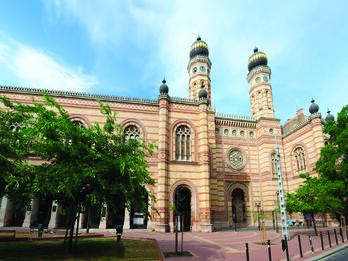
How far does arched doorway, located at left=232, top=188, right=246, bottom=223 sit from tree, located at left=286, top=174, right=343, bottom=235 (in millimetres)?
9763

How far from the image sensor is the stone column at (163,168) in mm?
20219

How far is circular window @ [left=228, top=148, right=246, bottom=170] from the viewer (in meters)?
27.3

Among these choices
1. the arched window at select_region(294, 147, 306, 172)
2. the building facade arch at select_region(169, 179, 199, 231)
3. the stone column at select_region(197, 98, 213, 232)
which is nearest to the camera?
the stone column at select_region(197, 98, 213, 232)

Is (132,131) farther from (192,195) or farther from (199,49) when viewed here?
(199,49)

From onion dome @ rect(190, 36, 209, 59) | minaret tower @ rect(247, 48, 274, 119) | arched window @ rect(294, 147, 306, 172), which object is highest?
onion dome @ rect(190, 36, 209, 59)

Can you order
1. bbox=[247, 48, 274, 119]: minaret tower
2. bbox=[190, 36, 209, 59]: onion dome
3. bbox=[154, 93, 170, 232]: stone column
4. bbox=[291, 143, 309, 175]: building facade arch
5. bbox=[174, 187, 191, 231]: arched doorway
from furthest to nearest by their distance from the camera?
bbox=[190, 36, 209, 59]: onion dome
bbox=[247, 48, 274, 119]: minaret tower
bbox=[291, 143, 309, 175]: building facade arch
bbox=[174, 187, 191, 231]: arched doorway
bbox=[154, 93, 170, 232]: stone column

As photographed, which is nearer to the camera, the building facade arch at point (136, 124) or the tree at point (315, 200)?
the tree at point (315, 200)

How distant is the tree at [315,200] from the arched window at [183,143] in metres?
10.4

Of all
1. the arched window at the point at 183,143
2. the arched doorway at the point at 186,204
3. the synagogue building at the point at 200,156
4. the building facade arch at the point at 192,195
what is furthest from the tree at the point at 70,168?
the arched window at the point at 183,143

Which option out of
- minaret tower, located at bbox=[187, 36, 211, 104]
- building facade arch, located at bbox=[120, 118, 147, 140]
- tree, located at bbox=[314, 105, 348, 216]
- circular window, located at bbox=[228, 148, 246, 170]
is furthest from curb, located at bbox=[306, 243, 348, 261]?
minaret tower, located at bbox=[187, 36, 211, 104]

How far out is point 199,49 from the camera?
35.9 meters

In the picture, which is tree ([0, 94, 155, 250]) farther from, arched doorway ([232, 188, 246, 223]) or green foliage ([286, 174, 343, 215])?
arched doorway ([232, 188, 246, 223])

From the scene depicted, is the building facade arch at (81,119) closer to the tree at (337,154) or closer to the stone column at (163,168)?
the stone column at (163,168)

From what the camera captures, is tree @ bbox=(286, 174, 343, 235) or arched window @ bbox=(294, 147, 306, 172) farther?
arched window @ bbox=(294, 147, 306, 172)
